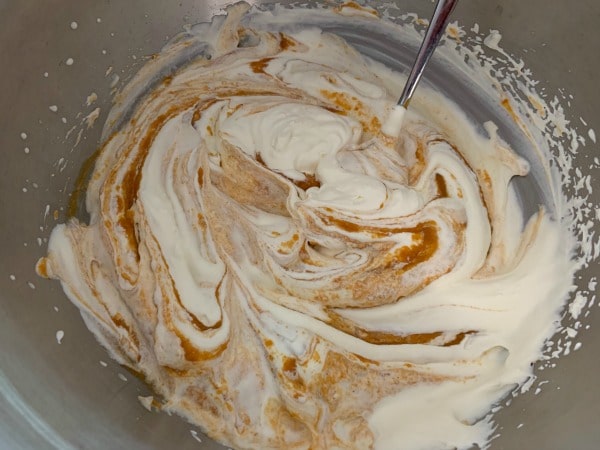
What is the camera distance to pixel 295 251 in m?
1.52

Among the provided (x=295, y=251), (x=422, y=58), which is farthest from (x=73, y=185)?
(x=422, y=58)

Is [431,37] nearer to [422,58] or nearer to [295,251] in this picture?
[422,58]

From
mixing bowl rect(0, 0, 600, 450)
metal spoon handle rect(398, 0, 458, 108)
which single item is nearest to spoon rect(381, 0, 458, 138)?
metal spoon handle rect(398, 0, 458, 108)

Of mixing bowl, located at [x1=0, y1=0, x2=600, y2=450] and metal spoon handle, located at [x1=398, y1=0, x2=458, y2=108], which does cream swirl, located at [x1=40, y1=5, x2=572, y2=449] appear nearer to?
mixing bowl, located at [x1=0, y1=0, x2=600, y2=450]

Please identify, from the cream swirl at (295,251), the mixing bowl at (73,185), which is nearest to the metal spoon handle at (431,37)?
the cream swirl at (295,251)

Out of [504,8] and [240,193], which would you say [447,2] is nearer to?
[504,8]

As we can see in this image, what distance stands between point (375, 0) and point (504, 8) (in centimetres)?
39

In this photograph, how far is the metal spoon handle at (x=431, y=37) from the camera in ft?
4.24

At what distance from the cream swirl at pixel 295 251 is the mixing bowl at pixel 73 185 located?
72mm

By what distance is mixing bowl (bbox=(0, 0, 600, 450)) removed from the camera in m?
1.18

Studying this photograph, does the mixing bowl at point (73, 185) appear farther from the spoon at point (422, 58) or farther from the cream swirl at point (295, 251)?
the spoon at point (422, 58)

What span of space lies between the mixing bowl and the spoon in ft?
0.93

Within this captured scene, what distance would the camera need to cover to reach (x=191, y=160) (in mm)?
1549

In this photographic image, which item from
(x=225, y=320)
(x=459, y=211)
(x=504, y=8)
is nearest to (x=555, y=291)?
(x=459, y=211)
